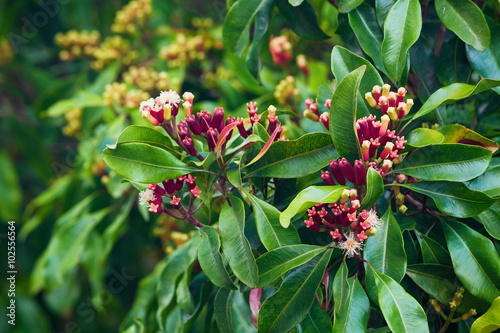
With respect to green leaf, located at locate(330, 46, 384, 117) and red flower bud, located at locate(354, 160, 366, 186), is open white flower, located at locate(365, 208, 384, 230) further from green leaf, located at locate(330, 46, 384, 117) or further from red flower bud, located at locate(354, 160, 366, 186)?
green leaf, located at locate(330, 46, 384, 117)

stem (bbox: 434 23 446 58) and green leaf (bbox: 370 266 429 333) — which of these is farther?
stem (bbox: 434 23 446 58)

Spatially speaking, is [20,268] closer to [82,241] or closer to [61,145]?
[61,145]

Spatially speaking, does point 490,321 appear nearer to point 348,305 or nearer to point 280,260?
point 348,305

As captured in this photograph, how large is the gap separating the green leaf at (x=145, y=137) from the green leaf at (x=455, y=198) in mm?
393

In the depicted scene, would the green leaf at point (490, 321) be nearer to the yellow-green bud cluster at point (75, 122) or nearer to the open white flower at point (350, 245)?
the open white flower at point (350, 245)

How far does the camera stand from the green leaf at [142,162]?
69 centimetres

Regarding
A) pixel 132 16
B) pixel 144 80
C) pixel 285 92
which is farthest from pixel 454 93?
pixel 132 16

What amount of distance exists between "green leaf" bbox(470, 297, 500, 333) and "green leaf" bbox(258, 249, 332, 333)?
9.6 inches

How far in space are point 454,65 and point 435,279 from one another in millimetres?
422

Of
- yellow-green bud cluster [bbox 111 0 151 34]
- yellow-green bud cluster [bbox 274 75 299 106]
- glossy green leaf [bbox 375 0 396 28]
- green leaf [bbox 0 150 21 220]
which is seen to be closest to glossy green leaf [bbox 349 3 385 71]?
glossy green leaf [bbox 375 0 396 28]

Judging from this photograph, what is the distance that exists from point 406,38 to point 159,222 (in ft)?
3.66

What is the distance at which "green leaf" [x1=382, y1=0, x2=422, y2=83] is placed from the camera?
75 cm

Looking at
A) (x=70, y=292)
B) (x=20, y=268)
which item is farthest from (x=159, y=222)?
(x=20, y=268)

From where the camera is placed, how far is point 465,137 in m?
0.74
